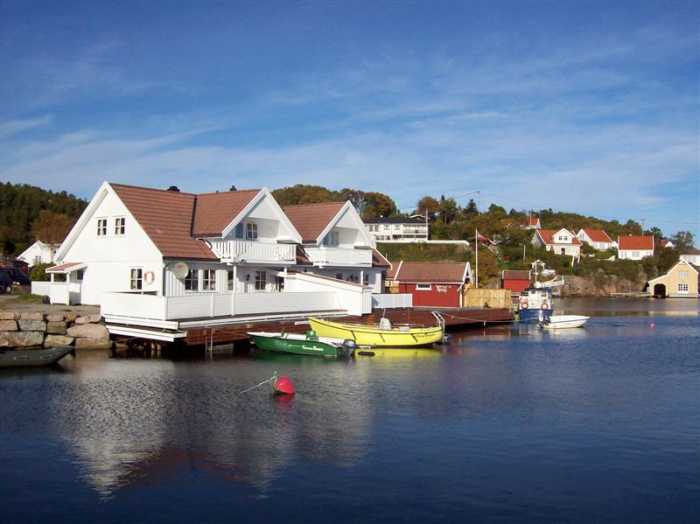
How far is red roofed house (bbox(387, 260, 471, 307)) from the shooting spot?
64125 mm

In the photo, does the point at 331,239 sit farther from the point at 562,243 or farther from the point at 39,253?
the point at 562,243

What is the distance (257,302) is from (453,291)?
28.3 metres

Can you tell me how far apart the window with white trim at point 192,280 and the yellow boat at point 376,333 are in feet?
25.3

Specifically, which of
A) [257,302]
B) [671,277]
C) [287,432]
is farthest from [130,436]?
[671,277]

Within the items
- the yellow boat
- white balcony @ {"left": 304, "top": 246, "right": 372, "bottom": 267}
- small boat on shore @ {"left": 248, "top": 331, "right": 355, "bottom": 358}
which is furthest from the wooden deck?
white balcony @ {"left": 304, "top": 246, "right": 372, "bottom": 267}

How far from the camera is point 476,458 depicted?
61.5ft

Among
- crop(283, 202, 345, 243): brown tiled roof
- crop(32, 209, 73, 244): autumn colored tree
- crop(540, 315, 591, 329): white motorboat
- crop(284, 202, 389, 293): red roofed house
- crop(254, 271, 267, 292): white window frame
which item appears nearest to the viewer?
crop(254, 271, 267, 292): white window frame

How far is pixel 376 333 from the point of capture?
129 ft

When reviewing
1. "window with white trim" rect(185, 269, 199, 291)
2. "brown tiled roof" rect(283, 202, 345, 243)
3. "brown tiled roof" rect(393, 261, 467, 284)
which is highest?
"brown tiled roof" rect(283, 202, 345, 243)

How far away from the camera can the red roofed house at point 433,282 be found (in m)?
64.1

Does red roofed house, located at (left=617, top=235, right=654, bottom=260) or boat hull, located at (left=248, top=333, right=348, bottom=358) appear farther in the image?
red roofed house, located at (left=617, top=235, right=654, bottom=260)

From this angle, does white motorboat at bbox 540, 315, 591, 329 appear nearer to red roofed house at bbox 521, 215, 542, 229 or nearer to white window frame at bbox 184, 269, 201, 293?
white window frame at bbox 184, 269, 201, 293

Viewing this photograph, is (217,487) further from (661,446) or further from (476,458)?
(661,446)

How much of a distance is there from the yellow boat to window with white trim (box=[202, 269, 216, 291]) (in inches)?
292
